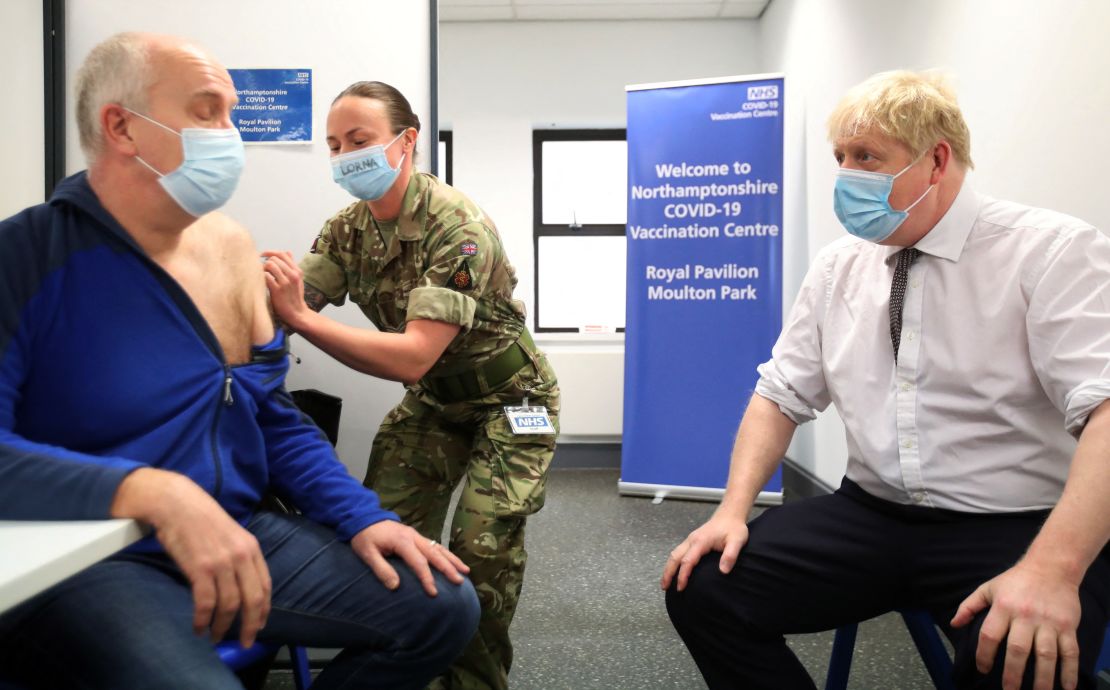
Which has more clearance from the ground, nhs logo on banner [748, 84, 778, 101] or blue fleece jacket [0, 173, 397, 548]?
nhs logo on banner [748, 84, 778, 101]

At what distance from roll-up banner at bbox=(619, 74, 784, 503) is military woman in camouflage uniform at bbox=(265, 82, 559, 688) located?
2135 mm

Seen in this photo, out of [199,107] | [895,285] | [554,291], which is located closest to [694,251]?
[554,291]

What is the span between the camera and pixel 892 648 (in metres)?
2.17

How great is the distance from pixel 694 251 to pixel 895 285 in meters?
2.58

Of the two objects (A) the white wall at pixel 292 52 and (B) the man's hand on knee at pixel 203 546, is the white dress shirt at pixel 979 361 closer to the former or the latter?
(B) the man's hand on knee at pixel 203 546

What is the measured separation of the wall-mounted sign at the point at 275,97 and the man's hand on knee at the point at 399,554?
4.03 ft

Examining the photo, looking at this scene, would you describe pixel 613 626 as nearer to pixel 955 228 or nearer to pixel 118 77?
pixel 955 228

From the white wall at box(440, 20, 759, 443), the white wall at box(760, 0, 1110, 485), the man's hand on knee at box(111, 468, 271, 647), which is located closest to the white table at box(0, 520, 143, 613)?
the man's hand on knee at box(111, 468, 271, 647)

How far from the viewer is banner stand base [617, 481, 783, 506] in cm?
385

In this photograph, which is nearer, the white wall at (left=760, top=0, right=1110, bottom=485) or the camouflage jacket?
the camouflage jacket

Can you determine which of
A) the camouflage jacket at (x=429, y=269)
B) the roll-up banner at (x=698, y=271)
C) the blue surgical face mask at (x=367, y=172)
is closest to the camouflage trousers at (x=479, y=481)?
the camouflage jacket at (x=429, y=269)

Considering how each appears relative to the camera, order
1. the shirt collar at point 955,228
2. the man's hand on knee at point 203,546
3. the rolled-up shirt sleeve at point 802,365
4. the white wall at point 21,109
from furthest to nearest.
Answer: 1. the white wall at point 21,109
2. the rolled-up shirt sleeve at point 802,365
3. the shirt collar at point 955,228
4. the man's hand on knee at point 203,546

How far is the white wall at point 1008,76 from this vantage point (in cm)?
172

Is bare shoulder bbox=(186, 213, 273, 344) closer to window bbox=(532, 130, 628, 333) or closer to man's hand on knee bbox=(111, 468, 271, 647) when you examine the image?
man's hand on knee bbox=(111, 468, 271, 647)
